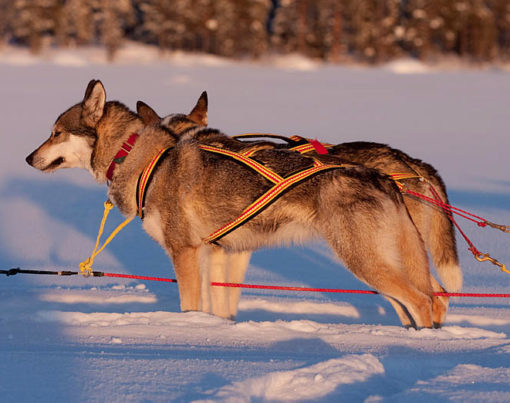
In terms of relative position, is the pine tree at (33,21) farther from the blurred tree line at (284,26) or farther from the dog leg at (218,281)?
the dog leg at (218,281)

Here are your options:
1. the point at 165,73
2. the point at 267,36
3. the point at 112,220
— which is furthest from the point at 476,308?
the point at 267,36

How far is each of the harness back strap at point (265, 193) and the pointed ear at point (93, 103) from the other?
89 cm

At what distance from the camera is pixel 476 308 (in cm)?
501

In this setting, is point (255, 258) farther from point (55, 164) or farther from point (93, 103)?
point (93, 103)

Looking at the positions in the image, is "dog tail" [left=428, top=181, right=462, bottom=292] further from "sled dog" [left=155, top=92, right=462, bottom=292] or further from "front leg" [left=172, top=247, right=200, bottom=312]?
"front leg" [left=172, top=247, right=200, bottom=312]

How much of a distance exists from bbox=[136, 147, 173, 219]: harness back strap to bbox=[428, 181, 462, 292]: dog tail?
1.92 m

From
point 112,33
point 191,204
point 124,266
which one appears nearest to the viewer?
point 191,204

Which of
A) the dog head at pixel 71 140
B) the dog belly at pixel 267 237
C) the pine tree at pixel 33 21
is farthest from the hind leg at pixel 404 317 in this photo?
the pine tree at pixel 33 21

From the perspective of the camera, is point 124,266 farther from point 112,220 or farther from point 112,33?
point 112,33

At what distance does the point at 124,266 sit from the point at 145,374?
11.9 feet

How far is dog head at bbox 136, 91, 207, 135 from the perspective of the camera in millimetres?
4555

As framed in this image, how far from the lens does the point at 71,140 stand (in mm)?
4504

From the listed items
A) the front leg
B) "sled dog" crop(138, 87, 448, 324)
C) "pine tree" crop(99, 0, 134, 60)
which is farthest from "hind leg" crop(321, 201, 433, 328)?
"pine tree" crop(99, 0, 134, 60)

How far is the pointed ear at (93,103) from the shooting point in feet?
14.3
